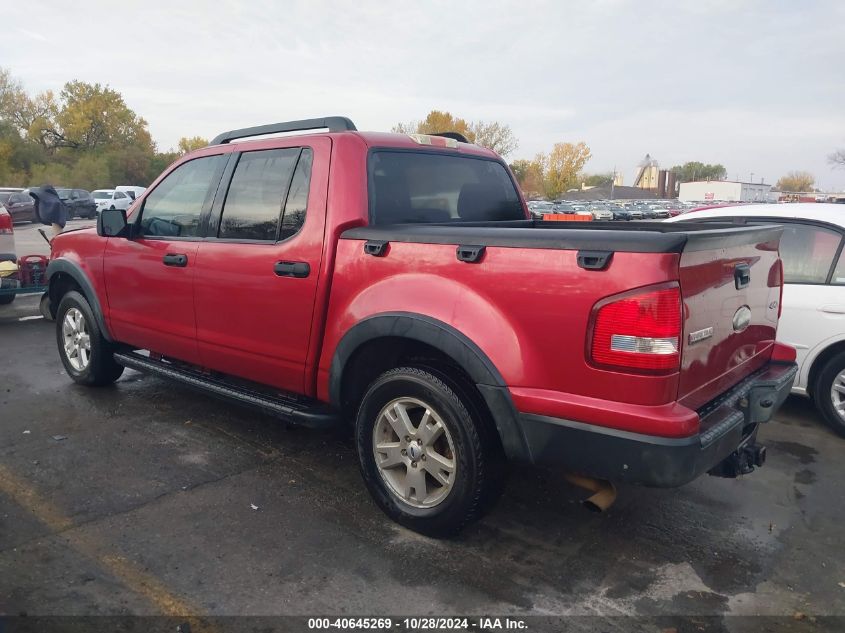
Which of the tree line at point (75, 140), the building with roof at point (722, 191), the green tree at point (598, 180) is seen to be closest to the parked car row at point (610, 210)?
the tree line at point (75, 140)

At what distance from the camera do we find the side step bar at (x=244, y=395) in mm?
3631

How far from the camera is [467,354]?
2.89 m

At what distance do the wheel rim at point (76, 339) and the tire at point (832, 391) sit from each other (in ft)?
18.6

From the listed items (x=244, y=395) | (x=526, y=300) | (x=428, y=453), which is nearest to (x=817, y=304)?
(x=526, y=300)

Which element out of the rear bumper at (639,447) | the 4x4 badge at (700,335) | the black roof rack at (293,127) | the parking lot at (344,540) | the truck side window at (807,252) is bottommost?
the parking lot at (344,540)

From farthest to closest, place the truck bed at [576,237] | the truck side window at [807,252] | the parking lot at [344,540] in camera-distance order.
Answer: the truck side window at [807,252] < the parking lot at [344,540] < the truck bed at [576,237]

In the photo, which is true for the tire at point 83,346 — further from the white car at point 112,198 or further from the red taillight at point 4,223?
the white car at point 112,198

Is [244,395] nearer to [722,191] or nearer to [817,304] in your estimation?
[817,304]

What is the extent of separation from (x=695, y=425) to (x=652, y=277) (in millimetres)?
600

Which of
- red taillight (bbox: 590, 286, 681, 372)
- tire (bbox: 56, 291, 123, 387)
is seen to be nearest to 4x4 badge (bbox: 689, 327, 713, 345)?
red taillight (bbox: 590, 286, 681, 372)

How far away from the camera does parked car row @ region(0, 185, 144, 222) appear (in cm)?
2612

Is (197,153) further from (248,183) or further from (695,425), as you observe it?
(695,425)

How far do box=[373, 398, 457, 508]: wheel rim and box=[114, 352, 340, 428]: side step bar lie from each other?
391 mm

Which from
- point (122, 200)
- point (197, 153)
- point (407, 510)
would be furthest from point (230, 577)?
point (122, 200)
